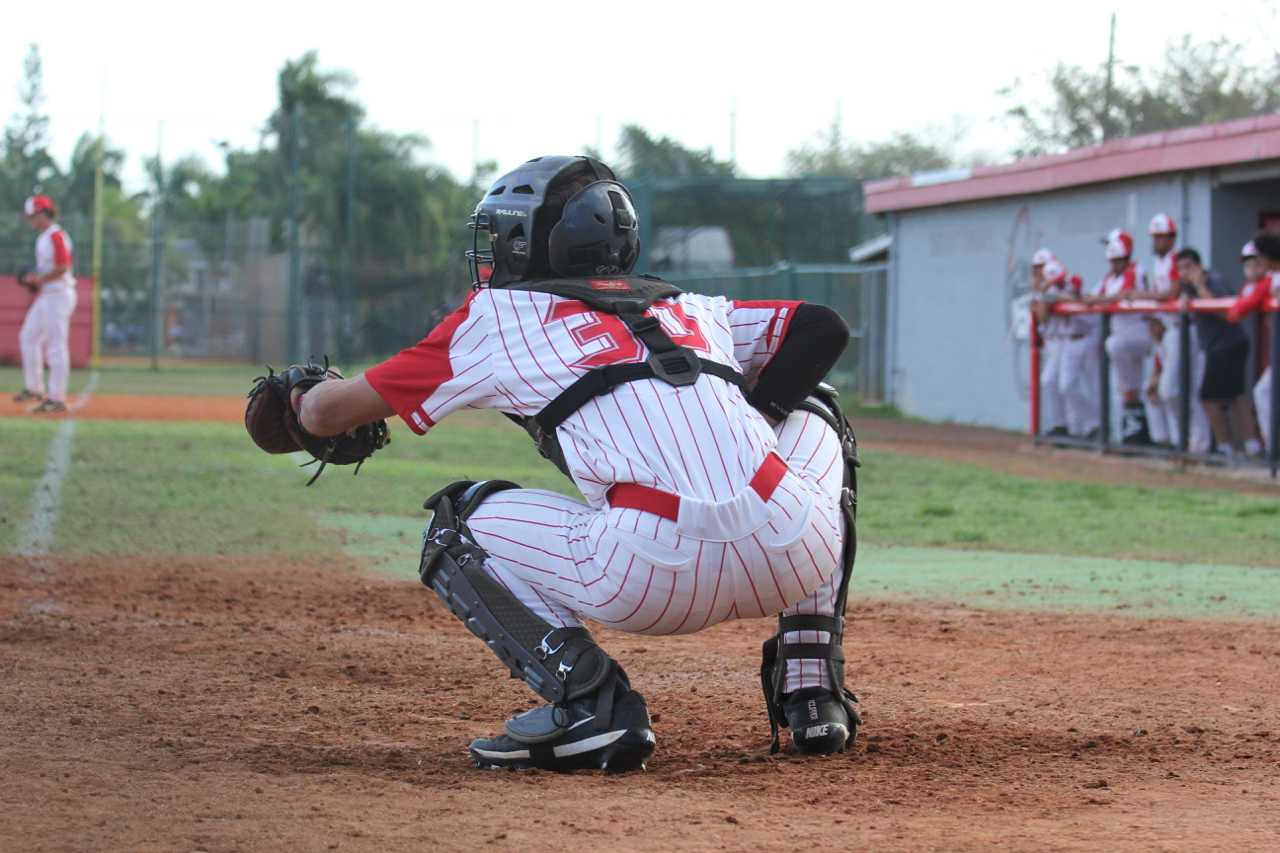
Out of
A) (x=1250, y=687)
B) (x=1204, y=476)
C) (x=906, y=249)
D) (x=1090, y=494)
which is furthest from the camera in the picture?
(x=906, y=249)

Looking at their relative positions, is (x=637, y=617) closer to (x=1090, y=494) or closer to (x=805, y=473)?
(x=805, y=473)

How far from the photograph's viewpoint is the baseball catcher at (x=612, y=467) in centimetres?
299

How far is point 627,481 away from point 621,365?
0.87 ft

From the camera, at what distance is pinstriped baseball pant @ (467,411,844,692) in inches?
117

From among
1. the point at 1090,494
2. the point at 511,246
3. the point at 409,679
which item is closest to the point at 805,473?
the point at 511,246

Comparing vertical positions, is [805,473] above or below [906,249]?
below

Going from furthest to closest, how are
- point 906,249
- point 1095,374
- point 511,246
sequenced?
point 906,249 → point 1095,374 → point 511,246

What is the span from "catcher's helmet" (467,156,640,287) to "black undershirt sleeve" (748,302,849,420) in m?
0.45

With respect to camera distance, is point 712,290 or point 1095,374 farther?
point 712,290

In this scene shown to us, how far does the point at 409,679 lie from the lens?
430 centimetres

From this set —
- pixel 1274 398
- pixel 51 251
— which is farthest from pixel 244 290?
pixel 1274 398

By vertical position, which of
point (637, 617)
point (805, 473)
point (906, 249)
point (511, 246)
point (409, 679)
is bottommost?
point (409, 679)

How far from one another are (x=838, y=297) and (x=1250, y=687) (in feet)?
58.9

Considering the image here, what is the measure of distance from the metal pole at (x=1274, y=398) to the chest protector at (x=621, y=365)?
792 centimetres
